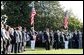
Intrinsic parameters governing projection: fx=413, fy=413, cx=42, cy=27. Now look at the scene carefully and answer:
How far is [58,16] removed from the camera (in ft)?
193

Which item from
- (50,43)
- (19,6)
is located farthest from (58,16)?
(50,43)

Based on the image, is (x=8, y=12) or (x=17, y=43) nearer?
(x=17, y=43)

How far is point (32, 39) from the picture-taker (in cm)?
3098

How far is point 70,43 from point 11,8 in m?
20.4

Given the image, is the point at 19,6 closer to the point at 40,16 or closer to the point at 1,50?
the point at 40,16

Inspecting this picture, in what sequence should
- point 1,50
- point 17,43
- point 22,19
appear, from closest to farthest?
point 1,50, point 17,43, point 22,19

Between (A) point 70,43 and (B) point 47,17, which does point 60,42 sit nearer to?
(A) point 70,43

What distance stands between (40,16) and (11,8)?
3974 millimetres

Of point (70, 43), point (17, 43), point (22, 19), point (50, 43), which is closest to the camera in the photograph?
point (17, 43)

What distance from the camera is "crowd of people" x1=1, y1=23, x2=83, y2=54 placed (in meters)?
23.0

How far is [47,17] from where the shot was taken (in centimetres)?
5606

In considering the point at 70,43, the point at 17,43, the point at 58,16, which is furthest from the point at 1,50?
the point at 58,16

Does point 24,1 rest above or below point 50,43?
above

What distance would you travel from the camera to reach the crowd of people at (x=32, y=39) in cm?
2296
